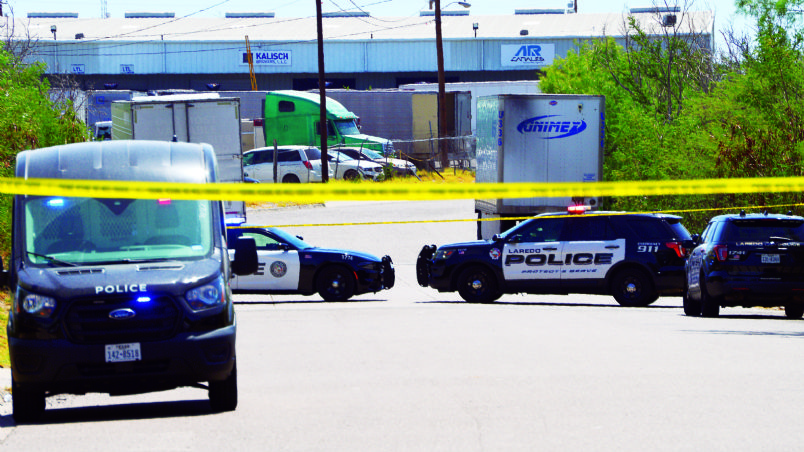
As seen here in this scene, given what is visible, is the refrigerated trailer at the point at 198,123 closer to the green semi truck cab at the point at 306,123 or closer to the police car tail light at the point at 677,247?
the police car tail light at the point at 677,247

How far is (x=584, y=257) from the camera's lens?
742 inches

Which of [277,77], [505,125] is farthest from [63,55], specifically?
[505,125]

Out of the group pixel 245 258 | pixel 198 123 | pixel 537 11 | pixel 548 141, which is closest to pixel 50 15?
pixel 537 11

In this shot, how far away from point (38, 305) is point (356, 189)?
8.09 feet

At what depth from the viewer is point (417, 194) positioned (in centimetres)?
857

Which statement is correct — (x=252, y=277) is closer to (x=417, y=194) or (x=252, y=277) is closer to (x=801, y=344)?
(x=801, y=344)

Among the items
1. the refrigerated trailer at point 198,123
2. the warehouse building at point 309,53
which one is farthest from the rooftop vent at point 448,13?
the refrigerated trailer at point 198,123

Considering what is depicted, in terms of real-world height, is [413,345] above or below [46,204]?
below

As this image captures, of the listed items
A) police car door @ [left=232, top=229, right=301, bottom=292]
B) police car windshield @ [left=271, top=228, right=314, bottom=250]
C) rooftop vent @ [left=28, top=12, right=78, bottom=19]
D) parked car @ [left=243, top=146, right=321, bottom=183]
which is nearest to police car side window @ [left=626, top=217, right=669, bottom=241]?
police car windshield @ [left=271, top=228, right=314, bottom=250]

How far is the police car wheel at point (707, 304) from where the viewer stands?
1609 centimetres

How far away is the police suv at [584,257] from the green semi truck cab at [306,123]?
26.5 m

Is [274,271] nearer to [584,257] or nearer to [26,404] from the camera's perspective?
[584,257]

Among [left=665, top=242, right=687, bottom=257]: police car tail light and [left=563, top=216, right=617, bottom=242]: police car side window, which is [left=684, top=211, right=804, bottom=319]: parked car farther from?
[left=563, top=216, right=617, bottom=242]: police car side window

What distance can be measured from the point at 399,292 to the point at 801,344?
10376 mm
